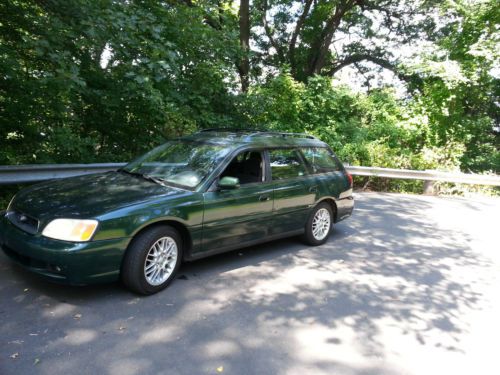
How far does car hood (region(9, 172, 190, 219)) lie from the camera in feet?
12.6

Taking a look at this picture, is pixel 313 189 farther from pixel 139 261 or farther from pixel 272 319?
pixel 139 261

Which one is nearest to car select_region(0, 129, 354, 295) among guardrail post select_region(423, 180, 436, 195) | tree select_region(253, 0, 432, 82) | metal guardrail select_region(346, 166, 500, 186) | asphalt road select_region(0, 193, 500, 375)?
asphalt road select_region(0, 193, 500, 375)

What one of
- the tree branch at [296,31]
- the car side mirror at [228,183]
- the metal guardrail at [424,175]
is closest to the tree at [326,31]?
the tree branch at [296,31]

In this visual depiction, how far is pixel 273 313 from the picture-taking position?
4020 mm

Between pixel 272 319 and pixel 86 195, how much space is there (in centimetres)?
226

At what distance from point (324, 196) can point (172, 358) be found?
3613 mm

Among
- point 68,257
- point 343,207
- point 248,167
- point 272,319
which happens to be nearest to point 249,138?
point 248,167

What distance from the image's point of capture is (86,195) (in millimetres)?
4176

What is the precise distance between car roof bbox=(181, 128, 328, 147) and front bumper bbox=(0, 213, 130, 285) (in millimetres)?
2014

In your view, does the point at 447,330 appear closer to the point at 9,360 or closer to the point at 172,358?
the point at 172,358

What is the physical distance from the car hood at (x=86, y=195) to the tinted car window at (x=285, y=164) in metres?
1.51

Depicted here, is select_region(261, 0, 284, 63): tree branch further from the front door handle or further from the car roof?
the front door handle

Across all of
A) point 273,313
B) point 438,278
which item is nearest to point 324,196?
point 438,278

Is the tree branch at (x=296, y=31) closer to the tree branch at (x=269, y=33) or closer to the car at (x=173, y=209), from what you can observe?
the tree branch at (x=269, y=33)
